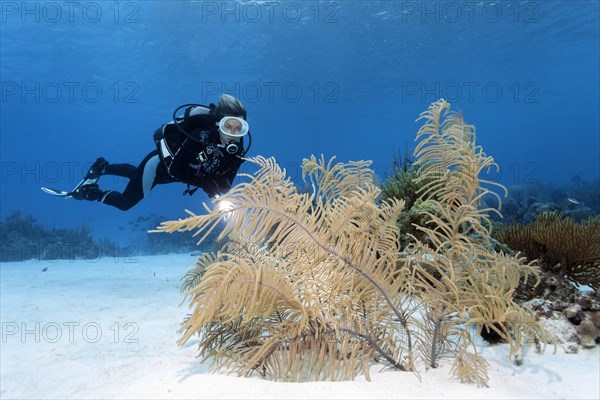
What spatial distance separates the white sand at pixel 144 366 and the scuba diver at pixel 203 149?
219cm

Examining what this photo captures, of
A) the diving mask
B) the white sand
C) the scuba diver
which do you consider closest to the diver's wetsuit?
the scuba diver

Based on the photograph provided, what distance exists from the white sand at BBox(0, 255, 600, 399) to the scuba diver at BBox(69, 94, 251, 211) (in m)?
2.19

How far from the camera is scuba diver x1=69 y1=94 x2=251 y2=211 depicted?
19.2 feet

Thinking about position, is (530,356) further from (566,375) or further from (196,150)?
(196,150)

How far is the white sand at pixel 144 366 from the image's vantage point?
2.14m

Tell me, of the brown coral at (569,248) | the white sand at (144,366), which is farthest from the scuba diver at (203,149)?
the brown coral at (569,248)

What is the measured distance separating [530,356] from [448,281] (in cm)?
141

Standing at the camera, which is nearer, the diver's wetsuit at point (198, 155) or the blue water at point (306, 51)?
the diver's wetsuit at point (198, 155)

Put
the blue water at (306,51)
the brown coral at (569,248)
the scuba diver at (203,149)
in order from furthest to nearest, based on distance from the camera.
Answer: the blue water at (306,51)
the scuba diver at (203,149)
the brown coral at (569,248)

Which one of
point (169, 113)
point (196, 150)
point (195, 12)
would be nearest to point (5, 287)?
point (196, 150)

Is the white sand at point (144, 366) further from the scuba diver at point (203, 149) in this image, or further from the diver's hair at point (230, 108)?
the diver's hair at point (230, 108)

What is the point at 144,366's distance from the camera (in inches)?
124

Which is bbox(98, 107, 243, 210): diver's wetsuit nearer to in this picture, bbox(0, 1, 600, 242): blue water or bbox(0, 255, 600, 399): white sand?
bbox(0, 255, 600, 399): white sand

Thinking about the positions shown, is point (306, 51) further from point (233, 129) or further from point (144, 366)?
point (144, 366)
